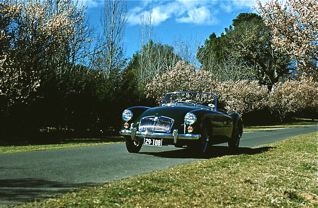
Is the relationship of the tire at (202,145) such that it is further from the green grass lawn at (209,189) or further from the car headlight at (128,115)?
the green grass lawn at (209,189)

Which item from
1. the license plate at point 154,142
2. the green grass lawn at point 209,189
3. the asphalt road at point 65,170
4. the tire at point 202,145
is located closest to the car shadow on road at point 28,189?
the asphalt road at point 65,170

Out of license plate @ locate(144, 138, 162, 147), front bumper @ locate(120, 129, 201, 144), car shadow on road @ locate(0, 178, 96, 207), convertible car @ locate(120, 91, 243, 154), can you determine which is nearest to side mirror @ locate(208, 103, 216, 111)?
convertible car @ locate(120, 91, 243, 154)

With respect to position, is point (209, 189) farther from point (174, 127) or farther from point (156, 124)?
point (156, 124)

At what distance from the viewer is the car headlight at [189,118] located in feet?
35.7

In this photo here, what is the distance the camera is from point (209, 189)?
6242mm

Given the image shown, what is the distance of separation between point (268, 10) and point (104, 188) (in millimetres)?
16701

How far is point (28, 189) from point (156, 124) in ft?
17.0

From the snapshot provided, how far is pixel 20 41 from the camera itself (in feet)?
73.8

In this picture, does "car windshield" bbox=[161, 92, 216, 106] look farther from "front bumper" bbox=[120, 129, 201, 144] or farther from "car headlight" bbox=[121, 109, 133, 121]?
"front bumper" bbox=[120, 129, 201, 144]

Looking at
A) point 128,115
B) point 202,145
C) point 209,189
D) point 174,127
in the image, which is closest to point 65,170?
point 209,189

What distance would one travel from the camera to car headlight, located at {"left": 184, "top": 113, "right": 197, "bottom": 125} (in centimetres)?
1089

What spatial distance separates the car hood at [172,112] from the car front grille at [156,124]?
0.49 feet

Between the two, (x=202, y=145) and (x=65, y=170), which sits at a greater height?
(x=202, y=145)

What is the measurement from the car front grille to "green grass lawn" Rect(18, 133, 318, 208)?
6.90 ft
